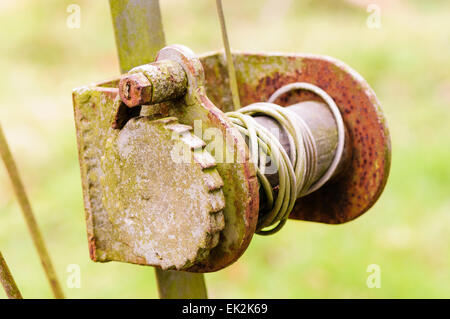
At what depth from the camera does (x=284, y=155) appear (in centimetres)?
117

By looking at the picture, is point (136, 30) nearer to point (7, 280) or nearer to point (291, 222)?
point (7, 280)

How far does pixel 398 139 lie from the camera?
3.79 metres

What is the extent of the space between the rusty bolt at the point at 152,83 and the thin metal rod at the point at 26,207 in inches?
18.0

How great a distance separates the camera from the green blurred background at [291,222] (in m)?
3.05

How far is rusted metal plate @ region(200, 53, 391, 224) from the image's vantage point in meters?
1.38

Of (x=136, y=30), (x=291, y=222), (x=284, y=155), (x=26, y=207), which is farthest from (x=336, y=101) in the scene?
(x=291, y=222)

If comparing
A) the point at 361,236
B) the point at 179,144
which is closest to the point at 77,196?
the point at 361,236

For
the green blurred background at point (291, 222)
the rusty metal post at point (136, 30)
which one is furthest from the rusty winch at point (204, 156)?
the green blurred background at point (291, 222)

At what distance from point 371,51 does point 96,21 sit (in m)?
2.33

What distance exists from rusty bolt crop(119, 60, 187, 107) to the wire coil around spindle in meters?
0.18

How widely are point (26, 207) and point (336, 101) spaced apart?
748mm

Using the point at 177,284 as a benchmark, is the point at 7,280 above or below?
above

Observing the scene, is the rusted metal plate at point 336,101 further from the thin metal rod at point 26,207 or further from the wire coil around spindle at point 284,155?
the thin metal rod at point 26,207
